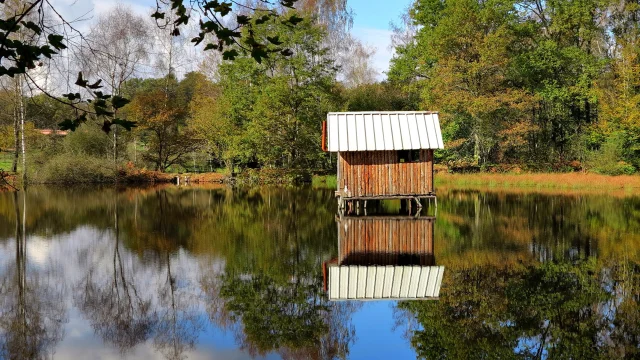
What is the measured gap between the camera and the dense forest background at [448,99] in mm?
35500

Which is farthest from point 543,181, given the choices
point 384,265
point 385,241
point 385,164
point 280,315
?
point 280,315

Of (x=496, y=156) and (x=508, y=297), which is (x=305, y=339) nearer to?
(x=508, y=297)

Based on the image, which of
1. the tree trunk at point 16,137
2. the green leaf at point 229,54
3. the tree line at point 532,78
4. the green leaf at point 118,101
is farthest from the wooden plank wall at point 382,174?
the tree trunk at point 16,137

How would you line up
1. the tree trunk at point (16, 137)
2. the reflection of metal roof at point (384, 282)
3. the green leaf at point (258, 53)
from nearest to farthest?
the green leaf at point (258, 53), the reflection of metal roof at point (384, 282), the tree trunk at point (16, 137)

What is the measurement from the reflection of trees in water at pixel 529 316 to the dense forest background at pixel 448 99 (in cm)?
2479

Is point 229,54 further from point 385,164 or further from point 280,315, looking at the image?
point 385,164

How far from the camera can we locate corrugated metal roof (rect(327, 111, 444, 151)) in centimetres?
2164

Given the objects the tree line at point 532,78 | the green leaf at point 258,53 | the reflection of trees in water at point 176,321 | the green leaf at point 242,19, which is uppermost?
the tree line at point 532,78

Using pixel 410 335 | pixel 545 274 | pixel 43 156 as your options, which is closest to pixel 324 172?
pixel 43 156

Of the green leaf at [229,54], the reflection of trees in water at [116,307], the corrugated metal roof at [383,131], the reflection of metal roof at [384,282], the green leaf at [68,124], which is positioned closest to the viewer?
the green leaf at [68,124]

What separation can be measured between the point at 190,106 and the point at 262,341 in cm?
3956

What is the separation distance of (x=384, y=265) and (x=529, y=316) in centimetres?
395

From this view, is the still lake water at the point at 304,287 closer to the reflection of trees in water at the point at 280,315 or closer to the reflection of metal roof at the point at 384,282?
the reflection of trees in water at the point at 280,315

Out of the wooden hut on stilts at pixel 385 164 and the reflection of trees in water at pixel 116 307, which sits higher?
the wooden hut on stilts at pixel 385 164
